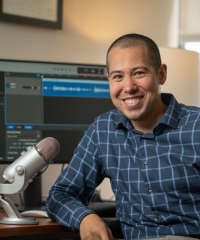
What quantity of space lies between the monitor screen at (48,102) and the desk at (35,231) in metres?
0.51

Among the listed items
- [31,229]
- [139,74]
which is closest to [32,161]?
[31,229]

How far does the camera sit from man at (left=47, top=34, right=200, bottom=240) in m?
0.97

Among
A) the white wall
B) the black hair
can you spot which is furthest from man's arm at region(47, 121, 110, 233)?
the white wall

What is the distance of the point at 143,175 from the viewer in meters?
1.03

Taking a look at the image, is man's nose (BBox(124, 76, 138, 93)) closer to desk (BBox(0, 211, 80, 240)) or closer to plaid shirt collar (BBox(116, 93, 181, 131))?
plaid shirt collar (BBox(116, 93, 181, 131))

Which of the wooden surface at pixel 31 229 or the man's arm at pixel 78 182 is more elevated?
the man's arm at pixel 78 182

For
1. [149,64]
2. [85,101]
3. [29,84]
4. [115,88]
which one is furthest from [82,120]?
[149,64]

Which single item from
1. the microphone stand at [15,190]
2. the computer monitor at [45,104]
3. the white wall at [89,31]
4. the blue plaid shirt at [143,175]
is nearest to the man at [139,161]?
the blue plaid shirt at [143,175]

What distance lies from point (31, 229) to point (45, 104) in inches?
28.3

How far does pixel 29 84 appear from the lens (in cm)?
148

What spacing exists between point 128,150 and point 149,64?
0.31 metres

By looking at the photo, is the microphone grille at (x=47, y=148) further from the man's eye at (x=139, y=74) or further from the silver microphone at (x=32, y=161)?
the man's eye at (x=139, y=74)

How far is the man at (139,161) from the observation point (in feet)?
3.19

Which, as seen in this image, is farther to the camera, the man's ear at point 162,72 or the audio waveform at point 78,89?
the audio waveform at point 78,89
